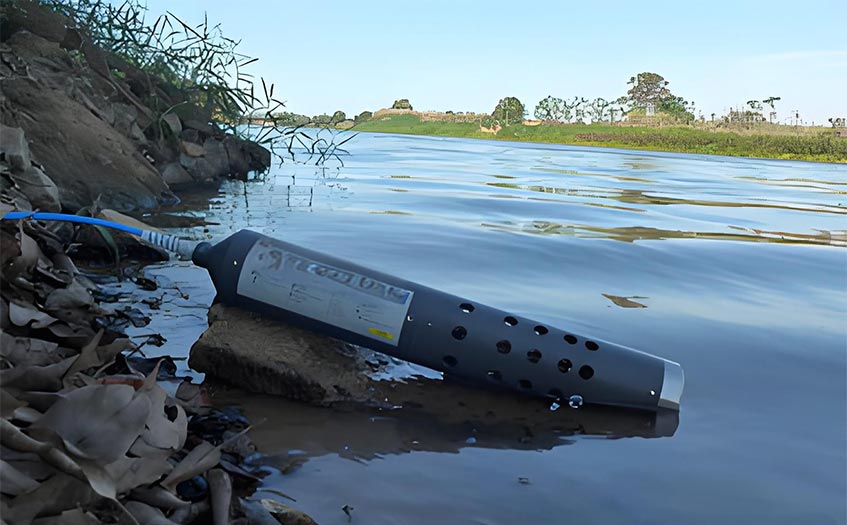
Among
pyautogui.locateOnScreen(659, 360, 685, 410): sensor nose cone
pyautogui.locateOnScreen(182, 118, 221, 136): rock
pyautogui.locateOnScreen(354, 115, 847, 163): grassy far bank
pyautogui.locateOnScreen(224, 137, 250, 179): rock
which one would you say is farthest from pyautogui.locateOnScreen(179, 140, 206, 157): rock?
pyautogui.locateOnScreen(354, 115, 847, 163): grassy far bank

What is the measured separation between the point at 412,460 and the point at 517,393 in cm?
61

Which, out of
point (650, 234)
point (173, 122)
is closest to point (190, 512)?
point (650, 234)

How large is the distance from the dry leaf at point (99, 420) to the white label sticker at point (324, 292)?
1.13 m

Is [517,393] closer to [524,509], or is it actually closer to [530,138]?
[524,509]

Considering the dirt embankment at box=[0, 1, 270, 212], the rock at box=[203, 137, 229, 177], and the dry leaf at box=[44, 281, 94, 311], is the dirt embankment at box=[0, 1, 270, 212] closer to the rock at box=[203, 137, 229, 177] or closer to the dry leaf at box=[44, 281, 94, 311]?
the rock at box=[203, 137, 229, 177]

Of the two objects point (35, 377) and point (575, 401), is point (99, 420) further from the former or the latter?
point (575, 401)

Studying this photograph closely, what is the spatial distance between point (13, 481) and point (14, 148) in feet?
8.77

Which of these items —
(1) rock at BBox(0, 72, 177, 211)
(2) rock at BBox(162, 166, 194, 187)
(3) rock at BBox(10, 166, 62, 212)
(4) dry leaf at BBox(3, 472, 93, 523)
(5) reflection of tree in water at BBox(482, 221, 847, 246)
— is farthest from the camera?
(2) rock at BBox(162, 166, 194, 187)

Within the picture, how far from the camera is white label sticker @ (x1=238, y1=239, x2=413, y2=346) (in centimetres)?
265

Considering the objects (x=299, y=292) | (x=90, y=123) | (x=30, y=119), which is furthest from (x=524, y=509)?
(x=90, y=123)

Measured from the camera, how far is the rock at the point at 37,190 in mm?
3658

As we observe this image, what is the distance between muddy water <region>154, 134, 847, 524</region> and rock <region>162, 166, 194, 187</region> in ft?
1.99

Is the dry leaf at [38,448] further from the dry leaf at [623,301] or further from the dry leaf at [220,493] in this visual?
the dry leaf at [623,301]

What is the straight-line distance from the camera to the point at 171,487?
5.41ft
